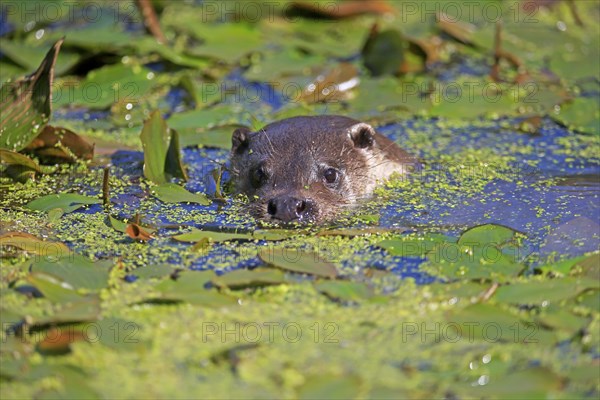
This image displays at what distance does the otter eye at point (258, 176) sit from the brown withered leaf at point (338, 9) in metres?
3.01

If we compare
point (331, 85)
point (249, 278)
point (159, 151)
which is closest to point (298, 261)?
point (249, 278)

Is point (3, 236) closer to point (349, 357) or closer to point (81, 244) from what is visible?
point (81, 244)

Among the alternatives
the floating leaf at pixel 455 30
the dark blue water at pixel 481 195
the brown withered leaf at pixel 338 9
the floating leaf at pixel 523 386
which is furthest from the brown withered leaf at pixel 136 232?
the brown withered leaf at pixel 338 9

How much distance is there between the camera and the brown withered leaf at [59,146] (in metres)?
5.79

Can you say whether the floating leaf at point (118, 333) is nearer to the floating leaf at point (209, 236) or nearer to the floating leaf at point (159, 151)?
the floating leaf at point (209, 236)

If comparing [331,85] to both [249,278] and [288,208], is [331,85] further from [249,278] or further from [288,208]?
[249,278]

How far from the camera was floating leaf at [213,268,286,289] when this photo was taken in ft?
13.4

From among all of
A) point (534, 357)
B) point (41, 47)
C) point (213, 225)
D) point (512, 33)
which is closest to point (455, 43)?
point (512, 33)

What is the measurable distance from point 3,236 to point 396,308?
5.75 ft

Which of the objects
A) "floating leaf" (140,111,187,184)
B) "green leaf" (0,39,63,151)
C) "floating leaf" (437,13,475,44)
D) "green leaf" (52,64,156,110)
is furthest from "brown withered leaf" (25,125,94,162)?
"floating leaf" (437,13,475,44)

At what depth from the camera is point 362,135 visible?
5.72 meters

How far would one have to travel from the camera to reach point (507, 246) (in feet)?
14.9

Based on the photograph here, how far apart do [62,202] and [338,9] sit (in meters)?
3.73

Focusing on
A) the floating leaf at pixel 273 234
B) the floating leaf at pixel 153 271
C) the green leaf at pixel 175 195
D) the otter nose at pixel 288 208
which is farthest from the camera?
the green leaf at pixel 175 195
